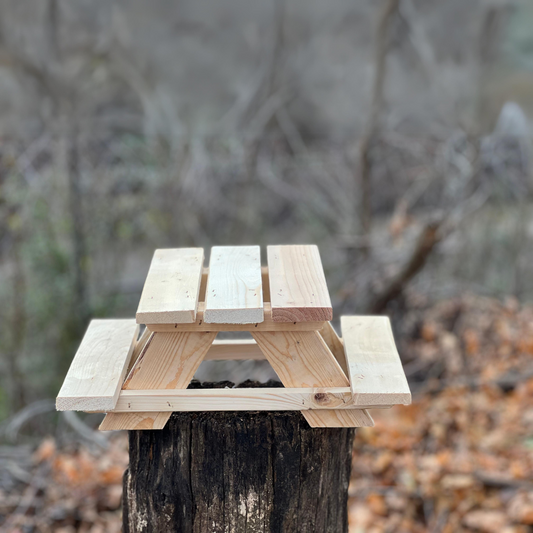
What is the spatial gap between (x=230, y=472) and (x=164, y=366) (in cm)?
41

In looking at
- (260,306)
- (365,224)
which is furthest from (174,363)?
(365,224)

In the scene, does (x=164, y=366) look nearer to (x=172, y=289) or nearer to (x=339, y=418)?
(x=172, y=289)

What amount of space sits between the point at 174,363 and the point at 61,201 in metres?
4.96

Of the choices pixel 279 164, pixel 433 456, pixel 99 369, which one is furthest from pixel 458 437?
pixel 279 164

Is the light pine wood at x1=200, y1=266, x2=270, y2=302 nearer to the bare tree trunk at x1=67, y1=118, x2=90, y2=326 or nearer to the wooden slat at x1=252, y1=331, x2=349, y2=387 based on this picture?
the wooden slat at x1=252, y1=331, x2=349, y2=387

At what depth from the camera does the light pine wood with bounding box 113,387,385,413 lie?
1.61 metres

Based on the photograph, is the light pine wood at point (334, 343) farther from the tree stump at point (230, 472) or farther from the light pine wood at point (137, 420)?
the light pine wood at point (137, 420)

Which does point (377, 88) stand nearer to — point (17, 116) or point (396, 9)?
point (396, 9)

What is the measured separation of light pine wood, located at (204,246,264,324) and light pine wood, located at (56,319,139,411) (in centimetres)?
37

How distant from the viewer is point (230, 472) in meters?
1.69

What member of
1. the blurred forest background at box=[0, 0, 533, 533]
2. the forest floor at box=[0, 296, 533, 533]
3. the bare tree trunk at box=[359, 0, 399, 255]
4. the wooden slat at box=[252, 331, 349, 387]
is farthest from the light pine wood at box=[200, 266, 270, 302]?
the bare tree trunk at box=[359, 0, 399, 255]

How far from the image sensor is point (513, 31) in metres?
6.59

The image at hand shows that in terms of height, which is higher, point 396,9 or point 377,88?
point 396,9

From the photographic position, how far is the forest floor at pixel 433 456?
3543 mm
